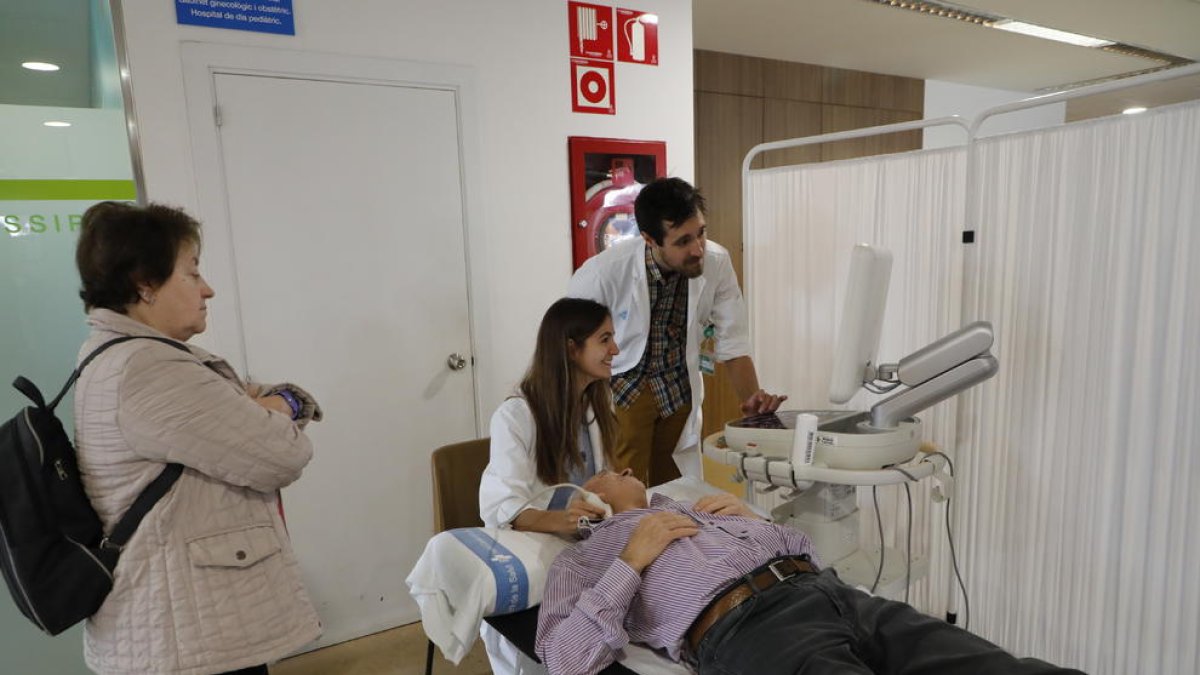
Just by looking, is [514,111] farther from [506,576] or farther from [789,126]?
[789,126]

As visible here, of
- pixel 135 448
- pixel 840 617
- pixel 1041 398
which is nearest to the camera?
pixel 135 448

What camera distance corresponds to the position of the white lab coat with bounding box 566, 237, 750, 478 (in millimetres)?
2244

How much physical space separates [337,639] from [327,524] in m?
0.42

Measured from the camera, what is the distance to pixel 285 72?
215 centimetres

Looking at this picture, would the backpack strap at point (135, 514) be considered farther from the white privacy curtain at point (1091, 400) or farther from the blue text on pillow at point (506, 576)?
the white privacy curtain at point (1091, 400)

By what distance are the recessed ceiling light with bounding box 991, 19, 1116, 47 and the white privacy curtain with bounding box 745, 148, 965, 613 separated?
2.55 meters

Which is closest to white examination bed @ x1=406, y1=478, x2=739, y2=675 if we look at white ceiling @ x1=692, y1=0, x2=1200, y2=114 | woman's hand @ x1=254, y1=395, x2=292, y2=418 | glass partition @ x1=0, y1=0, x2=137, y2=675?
woman's hand @ x1=254, y1=395, x2=292, y2=418

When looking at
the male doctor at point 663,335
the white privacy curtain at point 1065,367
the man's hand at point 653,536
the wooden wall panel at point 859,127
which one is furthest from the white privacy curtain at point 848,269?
the wooden wall panel at point 859,127

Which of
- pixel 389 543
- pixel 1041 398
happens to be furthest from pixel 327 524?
pixel 1041 398

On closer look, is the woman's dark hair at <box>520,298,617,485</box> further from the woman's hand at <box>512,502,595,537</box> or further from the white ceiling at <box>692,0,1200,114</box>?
the white ceiling at <box>692,0,1200,114</box>

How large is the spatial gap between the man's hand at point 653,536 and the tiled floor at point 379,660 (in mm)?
1147

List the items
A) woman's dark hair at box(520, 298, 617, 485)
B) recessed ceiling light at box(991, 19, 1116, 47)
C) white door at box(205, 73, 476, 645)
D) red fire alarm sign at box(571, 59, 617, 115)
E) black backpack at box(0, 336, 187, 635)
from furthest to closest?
recessed ceiling light at box(991, 19, 1116, 47)
red fire alarm sign at box(571, 59, 617, 115)
white door at box(205, 73, 476, 645)
woman's dark hair at box(520, 298, 617, 485)
black backpack at box(0, 336, 187, 635)

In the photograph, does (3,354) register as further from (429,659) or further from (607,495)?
(607,495)

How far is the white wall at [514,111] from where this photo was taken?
229cm
